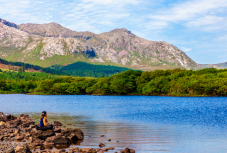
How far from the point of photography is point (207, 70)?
187 meters

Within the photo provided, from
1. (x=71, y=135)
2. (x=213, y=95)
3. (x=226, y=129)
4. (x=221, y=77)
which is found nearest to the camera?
(x=71, y=135)

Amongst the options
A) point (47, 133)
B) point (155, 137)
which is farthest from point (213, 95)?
A: point (47, 133)

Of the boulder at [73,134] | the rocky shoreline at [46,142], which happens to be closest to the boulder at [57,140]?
the rocky shoreline at [46,142]

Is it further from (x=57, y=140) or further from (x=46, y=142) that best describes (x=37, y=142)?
(x=57, y=140)

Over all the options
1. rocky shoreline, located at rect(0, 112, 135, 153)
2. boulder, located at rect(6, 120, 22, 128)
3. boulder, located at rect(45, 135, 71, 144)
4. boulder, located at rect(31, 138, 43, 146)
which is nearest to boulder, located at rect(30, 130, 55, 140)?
rocky shoreline, located at rect(0, 112, 135, 153)

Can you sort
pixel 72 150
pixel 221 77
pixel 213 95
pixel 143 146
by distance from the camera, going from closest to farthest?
pixel 72 150 → pixel 143 146 → pixel 213 95 → pixel 221 77

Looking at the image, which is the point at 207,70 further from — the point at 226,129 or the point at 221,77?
the point at 226,129

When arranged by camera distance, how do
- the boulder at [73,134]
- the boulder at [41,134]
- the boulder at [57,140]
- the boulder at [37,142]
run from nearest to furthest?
the boulder at [37,142] → the boulder at [57,140] → the boulder at [41,134] → the boulder at [73,134]

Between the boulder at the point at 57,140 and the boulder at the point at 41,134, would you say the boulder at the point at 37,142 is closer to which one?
the boulder at the point at 57,140

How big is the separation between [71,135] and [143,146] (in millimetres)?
9944

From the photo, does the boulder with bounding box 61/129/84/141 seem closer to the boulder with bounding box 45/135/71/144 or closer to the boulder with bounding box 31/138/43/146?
the boulder with bounding box 45/135/71/144

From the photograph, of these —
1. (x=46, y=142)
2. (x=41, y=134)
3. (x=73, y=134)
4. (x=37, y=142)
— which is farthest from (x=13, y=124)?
(x=73, y=134)

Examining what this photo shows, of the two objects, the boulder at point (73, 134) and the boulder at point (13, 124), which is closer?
the boulder at point (73, 134)

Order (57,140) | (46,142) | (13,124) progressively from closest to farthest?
(46,142)
(57,140)
(13,124)
